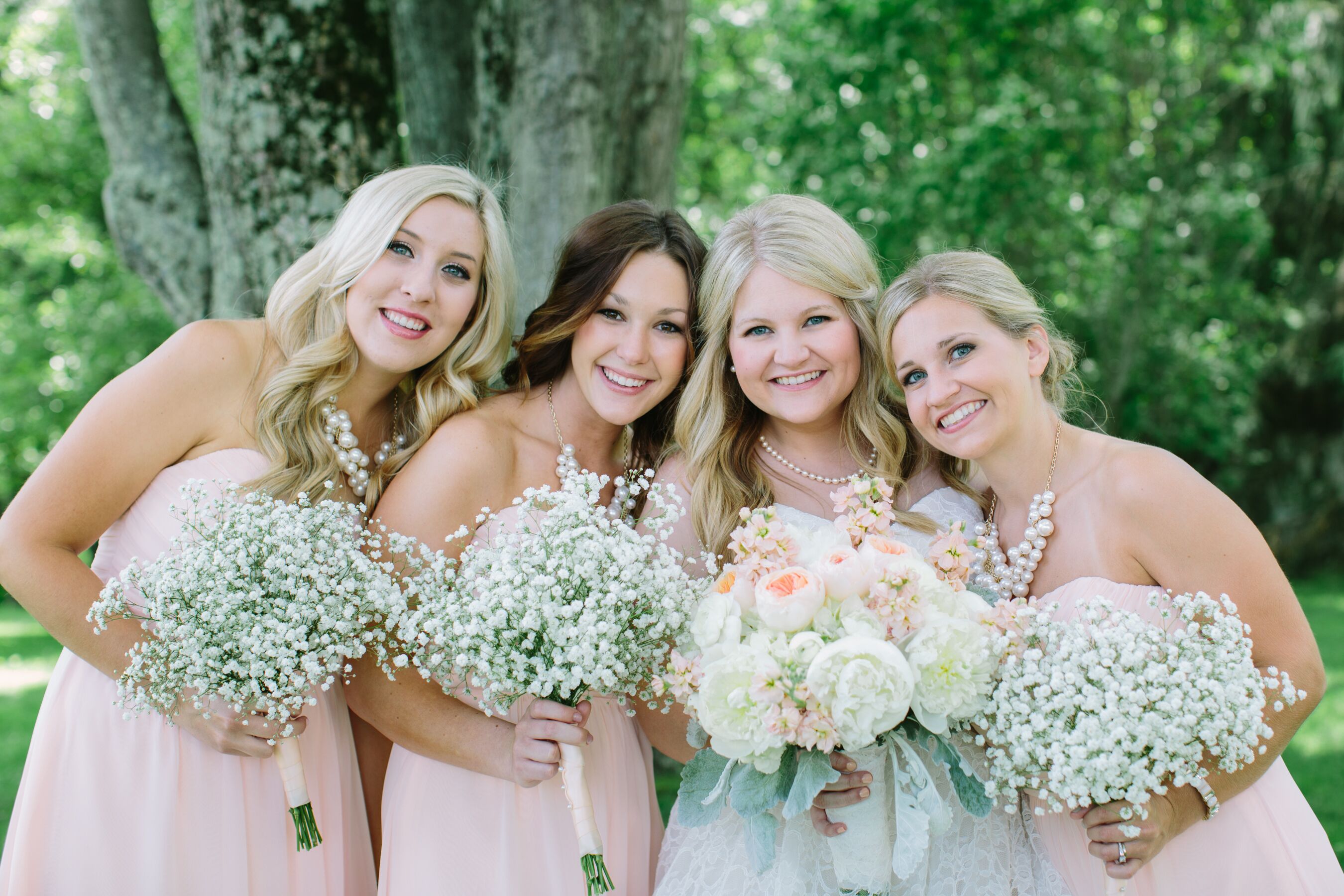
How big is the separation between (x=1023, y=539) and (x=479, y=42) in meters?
4.10

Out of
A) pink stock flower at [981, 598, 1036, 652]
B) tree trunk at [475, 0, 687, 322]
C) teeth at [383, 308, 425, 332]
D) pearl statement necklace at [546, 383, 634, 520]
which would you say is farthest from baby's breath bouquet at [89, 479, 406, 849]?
tree trunk at [475, 0, 687, 322]

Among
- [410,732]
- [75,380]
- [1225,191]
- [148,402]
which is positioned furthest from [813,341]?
[75,380]

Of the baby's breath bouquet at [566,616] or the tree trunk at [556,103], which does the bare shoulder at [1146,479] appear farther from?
the tree trunk at [556,103]

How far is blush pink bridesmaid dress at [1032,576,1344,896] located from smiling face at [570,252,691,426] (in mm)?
1695

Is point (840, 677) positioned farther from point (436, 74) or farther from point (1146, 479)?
point (436, 74)

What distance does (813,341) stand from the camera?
391 centimetres

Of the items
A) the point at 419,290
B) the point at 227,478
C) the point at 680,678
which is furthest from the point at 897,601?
the point at 227,478

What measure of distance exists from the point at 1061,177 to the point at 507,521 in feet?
38.9

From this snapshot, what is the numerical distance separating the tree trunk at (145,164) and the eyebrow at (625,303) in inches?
114

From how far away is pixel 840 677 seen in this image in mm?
2588

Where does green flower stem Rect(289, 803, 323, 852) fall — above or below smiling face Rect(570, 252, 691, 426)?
below

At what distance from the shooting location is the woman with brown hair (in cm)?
350

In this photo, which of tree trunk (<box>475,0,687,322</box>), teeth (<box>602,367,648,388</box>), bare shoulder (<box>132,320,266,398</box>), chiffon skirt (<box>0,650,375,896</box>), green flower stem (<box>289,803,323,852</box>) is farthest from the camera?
tree trunk (<box>475,0,687,322</box>)

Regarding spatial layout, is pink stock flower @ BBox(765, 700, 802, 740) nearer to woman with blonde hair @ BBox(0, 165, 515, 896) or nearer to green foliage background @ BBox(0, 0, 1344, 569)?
woman with blonde hair @ BBox(0, 165, 515, 896)
